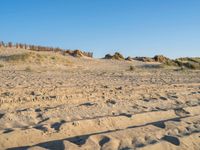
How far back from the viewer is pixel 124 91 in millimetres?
11109

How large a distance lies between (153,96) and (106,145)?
5.40m

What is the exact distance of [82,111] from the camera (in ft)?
25.1

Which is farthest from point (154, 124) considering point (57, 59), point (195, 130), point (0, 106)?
point (57, 59)

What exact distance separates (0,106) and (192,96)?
5286 mm

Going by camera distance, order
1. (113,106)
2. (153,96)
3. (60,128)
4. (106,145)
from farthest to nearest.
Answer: (153,96), (113,106), (60,128), (106,145)

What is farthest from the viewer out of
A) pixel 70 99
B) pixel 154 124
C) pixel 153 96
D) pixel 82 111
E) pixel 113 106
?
pixel 153 96

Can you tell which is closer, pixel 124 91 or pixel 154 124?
pixel 154 124

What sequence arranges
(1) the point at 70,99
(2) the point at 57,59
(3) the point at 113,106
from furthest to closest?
(2) the point at 57,59 < (1) the point at 70,99 < (3) the point at 113,106

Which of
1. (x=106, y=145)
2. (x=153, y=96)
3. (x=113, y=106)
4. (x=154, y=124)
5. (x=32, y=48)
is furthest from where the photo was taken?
(x=32, y=48)

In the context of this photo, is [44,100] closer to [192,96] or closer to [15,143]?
[15,143]

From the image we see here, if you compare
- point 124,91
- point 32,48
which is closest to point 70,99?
point 124,91

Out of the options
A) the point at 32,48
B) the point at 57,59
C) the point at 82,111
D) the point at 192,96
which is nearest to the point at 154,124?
the point at 82,111

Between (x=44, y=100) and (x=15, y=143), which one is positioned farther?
(x=44, y=100)

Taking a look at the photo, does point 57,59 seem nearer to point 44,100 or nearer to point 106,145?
point 44,100
